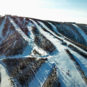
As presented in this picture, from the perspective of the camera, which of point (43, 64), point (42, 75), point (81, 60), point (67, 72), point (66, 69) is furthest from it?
point (43, 64)

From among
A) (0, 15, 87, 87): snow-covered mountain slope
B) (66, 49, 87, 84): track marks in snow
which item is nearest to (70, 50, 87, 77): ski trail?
(0, 15, 87, 87): snow-covered mountain slope

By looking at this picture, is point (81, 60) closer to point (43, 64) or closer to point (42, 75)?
point (43, 64)

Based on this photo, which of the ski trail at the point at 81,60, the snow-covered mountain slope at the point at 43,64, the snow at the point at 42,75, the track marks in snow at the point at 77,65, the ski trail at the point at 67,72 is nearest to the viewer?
the ski trail at the point at 67,72

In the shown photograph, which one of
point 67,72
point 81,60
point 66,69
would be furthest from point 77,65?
point 67,72

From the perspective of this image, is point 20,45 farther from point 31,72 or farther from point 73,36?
point 73,36

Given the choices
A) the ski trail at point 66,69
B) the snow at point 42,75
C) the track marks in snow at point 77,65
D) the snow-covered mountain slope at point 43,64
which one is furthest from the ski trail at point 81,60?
the snow at point 42,75

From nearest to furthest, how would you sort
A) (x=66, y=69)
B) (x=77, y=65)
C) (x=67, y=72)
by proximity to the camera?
(x=67, y=72) → (x=66, y=69) → (x=77, y=65)

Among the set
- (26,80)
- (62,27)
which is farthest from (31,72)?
(62,27)

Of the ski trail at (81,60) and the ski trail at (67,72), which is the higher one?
the ski trail at (81,60)

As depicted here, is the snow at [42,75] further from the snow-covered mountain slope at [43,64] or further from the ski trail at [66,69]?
the ski trail at [66,69]
